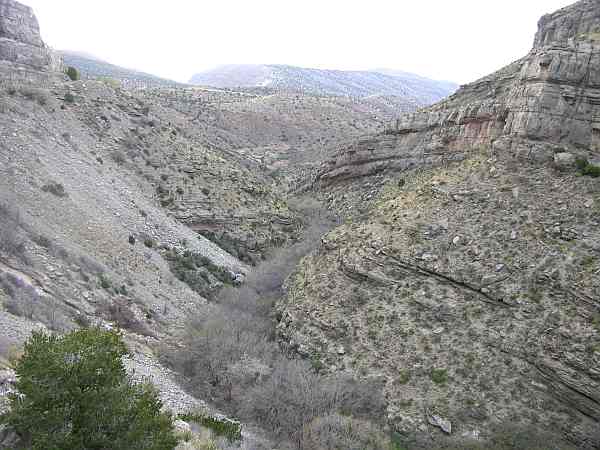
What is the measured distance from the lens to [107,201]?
24.4 m

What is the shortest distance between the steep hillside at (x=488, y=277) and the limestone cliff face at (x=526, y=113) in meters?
0.08

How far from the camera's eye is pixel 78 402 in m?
7.90

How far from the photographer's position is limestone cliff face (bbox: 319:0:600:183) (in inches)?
831

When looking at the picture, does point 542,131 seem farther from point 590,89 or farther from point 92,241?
point 92,241

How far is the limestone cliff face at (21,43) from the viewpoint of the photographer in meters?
30.9

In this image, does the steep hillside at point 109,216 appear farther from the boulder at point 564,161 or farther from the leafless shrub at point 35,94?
the boulder at point 564,161

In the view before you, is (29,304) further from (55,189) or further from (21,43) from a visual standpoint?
(21,43)

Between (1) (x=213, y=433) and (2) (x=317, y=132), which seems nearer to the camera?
(1) (x=213, y=433)

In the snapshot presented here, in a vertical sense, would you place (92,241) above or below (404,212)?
below

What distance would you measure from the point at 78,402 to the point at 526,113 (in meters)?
20.8

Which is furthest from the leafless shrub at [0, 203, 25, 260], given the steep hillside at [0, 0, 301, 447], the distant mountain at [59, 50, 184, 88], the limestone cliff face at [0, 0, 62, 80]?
the distant mountain at [59, 50, 184, 88]

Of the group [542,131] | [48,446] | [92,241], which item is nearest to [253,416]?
[48,446]

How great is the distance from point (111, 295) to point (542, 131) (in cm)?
1871

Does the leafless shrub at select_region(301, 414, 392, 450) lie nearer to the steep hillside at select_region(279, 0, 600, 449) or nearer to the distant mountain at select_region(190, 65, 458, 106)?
the steep hillside at select_region(279, 0, 600, 449)
